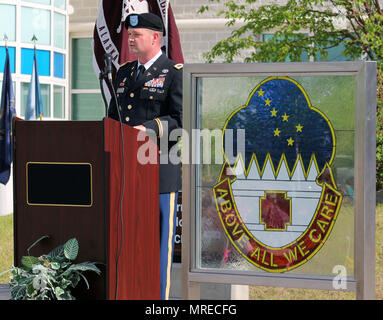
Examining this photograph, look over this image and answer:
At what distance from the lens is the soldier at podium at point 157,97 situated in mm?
2848

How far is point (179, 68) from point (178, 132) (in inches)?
13.3

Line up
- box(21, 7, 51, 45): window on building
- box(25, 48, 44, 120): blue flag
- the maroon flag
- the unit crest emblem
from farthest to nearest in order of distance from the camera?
box(21, 7, 51, 45): window on building → box(25, 48, 44, 120): blue flag → the maroon flag → the unit crest emblem

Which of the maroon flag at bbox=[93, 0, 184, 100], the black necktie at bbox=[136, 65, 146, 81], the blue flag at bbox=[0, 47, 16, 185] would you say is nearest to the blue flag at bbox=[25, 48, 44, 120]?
the blue flag at bbox=[0, 47, 16, 185]

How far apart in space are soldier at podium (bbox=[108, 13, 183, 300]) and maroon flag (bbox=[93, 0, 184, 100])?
1287 mm

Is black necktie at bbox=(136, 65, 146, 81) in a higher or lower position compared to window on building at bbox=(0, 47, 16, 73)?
lower

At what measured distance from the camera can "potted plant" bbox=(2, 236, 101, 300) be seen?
202 cm

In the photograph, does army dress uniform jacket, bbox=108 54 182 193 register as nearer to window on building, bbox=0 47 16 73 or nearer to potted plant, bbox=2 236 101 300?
potted plant, bbox=2 236 101 300

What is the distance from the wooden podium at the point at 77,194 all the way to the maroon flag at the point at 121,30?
2145 millimetres

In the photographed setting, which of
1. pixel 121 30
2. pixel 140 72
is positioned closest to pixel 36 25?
pixel 121 30

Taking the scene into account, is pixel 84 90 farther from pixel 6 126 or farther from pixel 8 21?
pixel 6 126

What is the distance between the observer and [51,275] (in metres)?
2.04

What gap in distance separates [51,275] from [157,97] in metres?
1.15

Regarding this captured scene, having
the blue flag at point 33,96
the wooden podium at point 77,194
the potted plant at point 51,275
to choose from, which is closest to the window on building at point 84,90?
the blue flag at point 33,96

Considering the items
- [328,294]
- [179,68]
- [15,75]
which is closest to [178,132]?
[179,68]
